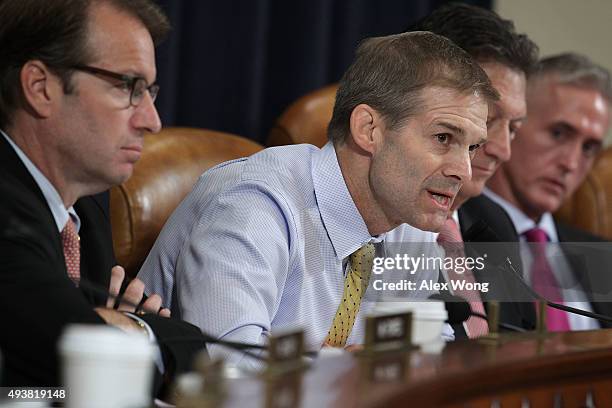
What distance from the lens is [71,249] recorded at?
1.97m

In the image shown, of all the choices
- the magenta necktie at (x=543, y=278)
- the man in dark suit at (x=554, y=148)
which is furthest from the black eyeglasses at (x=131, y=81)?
the man in dark suit at (x=554, y=148)

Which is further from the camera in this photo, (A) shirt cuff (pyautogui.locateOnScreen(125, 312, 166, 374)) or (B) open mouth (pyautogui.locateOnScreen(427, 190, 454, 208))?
(B) open mouth (pyautogui.locateOnScreen(427, 190, 454, 208))

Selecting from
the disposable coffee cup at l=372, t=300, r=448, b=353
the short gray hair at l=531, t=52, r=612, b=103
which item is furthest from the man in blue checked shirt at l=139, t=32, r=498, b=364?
the short gray hair at l=531, t=52, r=612, b=103

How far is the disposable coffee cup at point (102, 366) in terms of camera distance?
112 cm

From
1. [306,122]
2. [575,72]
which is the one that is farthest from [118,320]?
[575,72]

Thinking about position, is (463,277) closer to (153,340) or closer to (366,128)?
(366,128)

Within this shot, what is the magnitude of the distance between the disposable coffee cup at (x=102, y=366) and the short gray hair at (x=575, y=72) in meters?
2.88

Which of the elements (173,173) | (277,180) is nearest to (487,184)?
(173,173)

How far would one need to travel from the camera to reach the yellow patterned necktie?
2.22m

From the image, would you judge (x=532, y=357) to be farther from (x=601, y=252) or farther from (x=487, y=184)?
(x=487, y=184)

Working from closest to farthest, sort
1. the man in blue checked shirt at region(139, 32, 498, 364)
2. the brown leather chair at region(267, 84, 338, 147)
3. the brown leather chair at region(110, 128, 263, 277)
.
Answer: the man in blue checked shirt at region(139, 32, 498, 364) < the brown leather chair at region(110, 128, 263, 277) < the brown leather chair at region(267, 84, 338, 147)

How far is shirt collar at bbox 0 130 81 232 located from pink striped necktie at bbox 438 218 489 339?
826mm

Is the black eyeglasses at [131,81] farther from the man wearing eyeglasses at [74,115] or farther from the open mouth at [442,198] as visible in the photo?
the open mouth at [442,198]

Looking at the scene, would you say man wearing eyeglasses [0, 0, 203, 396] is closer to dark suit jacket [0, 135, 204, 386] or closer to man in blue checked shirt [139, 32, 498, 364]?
dark suit jacket [0, 135, 204, 386]
